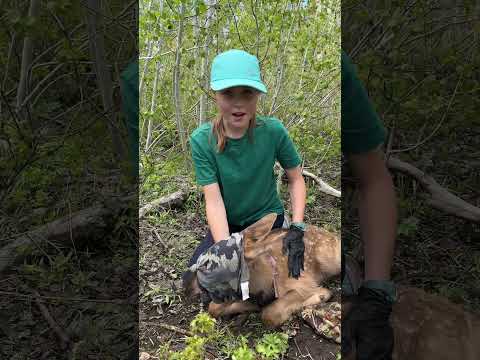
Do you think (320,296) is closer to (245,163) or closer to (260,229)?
(260,229)

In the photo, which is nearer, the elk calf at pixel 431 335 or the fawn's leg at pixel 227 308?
the fawn's leg at pixel 227 308

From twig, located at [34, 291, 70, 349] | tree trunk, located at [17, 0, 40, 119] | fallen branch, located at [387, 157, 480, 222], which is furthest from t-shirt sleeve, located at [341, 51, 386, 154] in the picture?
twig, located at [34, 291, 70, 349]

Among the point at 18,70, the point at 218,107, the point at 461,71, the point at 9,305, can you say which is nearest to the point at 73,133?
the point at 18,70

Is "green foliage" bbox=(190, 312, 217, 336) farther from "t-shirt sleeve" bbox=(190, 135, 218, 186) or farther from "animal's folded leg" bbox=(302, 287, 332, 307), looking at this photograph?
"t-shirt sleeve" bbox=(190, 135, 218, 186)

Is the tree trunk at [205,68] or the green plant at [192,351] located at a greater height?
the tree trunk at [205,68]

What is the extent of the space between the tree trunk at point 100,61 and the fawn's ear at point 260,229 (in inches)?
40.3

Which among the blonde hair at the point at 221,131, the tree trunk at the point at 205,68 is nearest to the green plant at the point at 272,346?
the blonde hair at the point at 221,131

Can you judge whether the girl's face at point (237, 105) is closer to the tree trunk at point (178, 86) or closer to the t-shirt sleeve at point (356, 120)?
the tree trunk at point (178, 86)

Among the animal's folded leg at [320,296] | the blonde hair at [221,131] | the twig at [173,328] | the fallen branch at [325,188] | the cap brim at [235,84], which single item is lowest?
the twig at [173,328]

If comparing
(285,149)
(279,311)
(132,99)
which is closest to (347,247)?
(279,311)

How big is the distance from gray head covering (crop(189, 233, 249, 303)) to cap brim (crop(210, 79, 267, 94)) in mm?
482

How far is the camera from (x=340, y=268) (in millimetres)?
1851

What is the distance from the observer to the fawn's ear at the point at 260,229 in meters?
1.80

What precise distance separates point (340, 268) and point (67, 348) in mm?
1441
